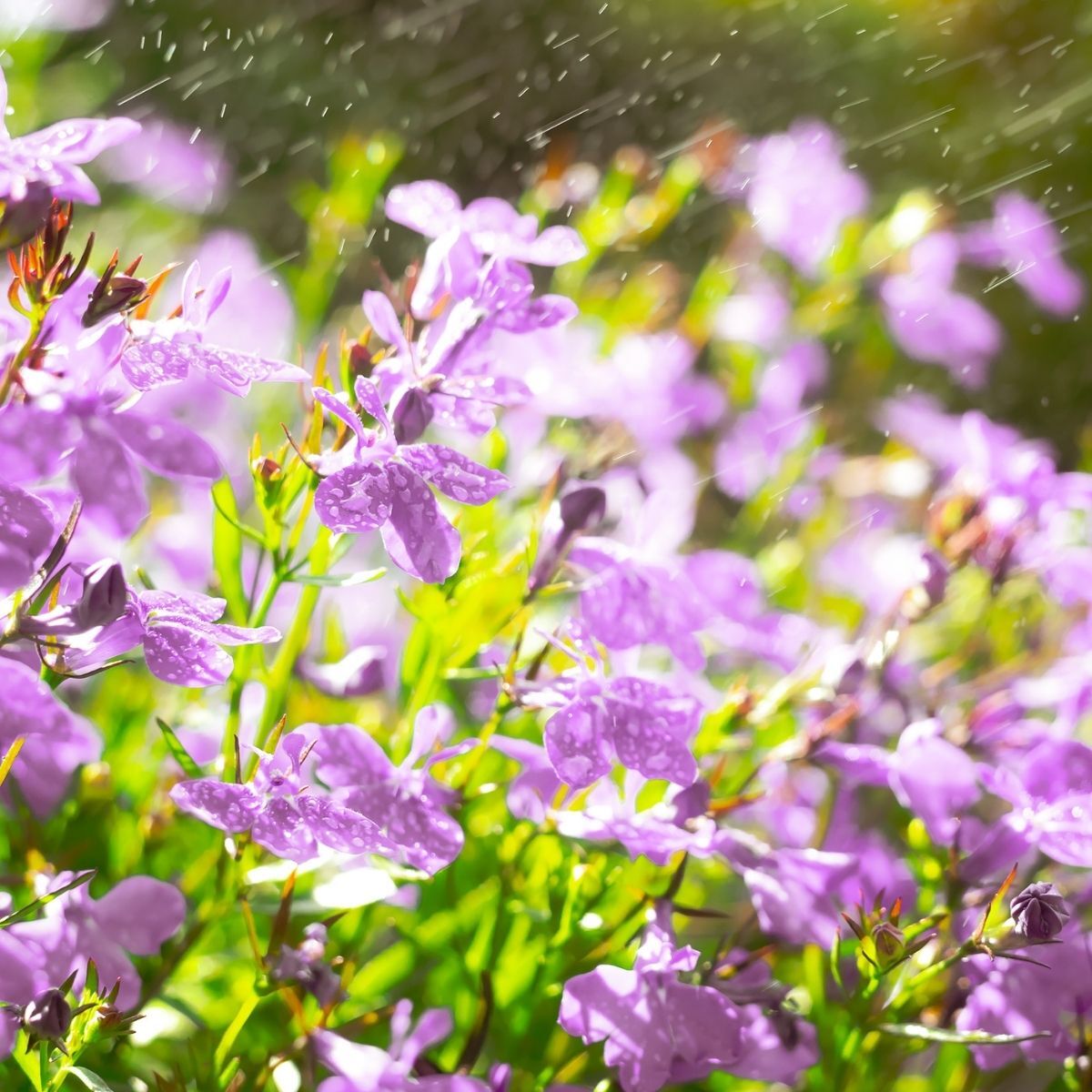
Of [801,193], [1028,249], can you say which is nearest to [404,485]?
[801,193]

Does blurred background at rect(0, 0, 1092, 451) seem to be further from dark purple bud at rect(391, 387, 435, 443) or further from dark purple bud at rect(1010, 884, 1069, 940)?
dark purple bud at rect(1010, 884, 1069, 940)

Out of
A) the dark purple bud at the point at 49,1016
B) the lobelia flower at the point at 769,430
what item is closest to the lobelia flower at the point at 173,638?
the dark purple bud at the point at 49,1016

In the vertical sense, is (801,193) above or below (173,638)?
below

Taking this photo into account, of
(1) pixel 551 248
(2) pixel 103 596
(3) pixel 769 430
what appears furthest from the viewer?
(3) pixel 769 430

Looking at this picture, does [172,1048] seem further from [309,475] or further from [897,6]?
[897,6]

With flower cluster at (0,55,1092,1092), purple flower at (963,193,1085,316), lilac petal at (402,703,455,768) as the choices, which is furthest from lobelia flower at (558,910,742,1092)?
purple flower at (963,193,1085,316)

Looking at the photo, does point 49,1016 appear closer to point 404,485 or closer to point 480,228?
point 404,485

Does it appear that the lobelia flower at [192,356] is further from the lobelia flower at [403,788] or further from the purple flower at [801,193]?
the purple flower at [801,193]
